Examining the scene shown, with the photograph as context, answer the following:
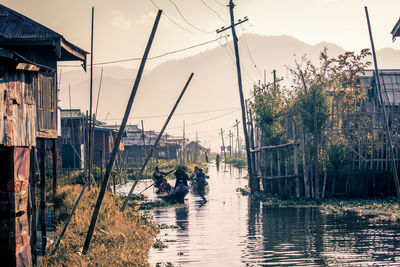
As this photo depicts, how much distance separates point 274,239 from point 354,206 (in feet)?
21.8

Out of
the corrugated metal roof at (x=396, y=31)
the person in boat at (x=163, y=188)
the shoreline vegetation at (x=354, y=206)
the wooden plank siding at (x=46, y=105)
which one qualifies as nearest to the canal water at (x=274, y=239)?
the shoreline vegetation at (x=354, y=206)

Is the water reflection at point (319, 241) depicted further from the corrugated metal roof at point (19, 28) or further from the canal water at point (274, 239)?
the corrugated metal roof at point (19, 28)

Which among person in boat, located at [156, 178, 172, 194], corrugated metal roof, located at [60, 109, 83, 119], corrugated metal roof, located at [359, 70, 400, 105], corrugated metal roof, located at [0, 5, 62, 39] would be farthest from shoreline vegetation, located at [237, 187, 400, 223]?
corrugated metal roof, located at [60, 109, 83, 119]

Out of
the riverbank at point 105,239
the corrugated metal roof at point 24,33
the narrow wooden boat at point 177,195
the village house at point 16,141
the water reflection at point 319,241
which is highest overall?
the corrugated metal roof at point 24,33

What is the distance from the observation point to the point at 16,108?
10906 mm

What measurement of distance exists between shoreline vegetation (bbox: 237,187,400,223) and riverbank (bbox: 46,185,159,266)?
718 centimetres

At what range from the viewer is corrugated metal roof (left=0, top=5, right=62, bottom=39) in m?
17.3

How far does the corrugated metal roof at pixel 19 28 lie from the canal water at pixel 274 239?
26.0 ft

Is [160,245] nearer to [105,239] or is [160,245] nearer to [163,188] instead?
[105,239]

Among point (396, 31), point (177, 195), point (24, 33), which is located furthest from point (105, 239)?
point (396, 31)

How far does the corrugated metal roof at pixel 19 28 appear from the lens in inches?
680

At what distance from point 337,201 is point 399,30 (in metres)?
7.34

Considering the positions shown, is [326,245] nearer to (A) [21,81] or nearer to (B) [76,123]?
(A) [21,81]

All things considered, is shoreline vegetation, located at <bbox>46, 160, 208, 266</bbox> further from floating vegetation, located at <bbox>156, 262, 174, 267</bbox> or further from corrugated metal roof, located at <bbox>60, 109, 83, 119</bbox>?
corrugated metal roof, located at <bbox>60, 109, 83, 119</bbox>
